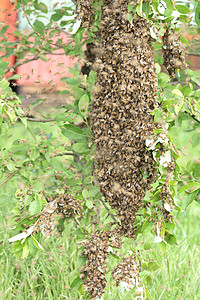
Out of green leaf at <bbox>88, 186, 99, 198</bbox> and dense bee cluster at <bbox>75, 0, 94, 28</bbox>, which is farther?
green leaf at <bbox>88, 186, 99, 198</bbox>

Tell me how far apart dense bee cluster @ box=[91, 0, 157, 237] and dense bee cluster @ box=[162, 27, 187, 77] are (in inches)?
5.3

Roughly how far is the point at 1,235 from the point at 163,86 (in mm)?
2292

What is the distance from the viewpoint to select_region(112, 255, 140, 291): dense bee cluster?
198 cm

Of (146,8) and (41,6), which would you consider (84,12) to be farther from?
(41,6)

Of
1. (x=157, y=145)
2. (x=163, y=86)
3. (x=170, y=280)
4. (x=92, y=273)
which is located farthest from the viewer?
(x=170, y=280)

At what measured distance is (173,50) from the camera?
2.09 m

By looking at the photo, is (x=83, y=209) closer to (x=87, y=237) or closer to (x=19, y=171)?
(x=87, y=237)

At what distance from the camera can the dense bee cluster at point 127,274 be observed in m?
1.98

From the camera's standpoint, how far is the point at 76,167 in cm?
245

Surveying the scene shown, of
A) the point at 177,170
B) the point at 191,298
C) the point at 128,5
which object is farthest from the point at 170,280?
the point at 128,5

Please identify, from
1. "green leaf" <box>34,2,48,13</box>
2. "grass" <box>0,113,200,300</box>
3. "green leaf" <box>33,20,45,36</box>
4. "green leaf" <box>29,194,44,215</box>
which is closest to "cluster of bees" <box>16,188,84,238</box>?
"green leaf" <box>29,194,44,215</box>

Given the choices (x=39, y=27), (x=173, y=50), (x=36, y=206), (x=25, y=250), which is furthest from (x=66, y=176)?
A: (x=173, y=50)

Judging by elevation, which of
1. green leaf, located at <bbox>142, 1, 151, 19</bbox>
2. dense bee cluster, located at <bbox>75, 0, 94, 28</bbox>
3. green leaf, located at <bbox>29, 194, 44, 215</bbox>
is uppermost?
green leaf, located at <bbox>142, 1, 151, 19</bbox>

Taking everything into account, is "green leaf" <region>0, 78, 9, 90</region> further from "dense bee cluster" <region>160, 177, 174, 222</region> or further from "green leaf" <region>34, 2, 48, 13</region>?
"dense bee cluster" <region>160, 177, 174, 222</region>
